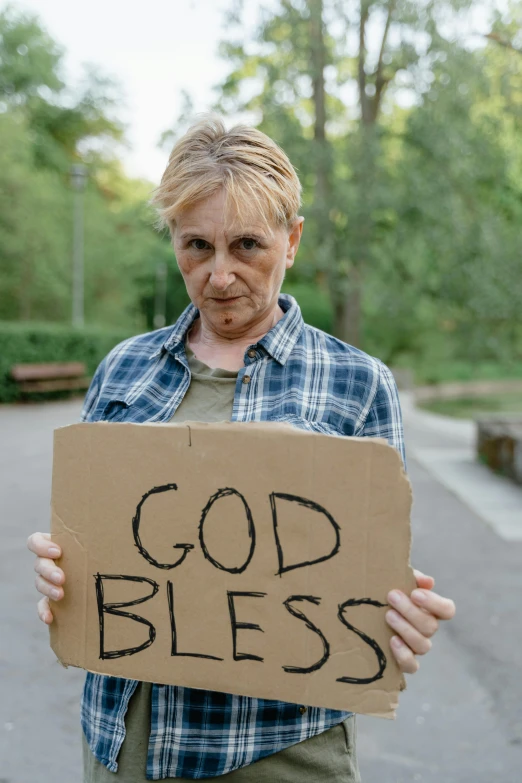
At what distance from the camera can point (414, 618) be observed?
1402mm

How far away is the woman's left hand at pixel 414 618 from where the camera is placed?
54.5 inches

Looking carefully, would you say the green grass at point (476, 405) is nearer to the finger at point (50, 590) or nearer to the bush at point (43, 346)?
the bush at point (43, 346)

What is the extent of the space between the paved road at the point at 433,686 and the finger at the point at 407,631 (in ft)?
6.70

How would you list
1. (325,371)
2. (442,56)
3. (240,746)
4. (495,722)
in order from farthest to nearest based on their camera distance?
1. (442,56)
2. (495,722)
3. (325,371)
4. (240,746)

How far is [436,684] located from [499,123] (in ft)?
47.8

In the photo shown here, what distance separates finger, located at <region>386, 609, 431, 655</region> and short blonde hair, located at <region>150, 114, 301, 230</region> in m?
0.78

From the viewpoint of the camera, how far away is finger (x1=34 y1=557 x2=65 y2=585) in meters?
1.56

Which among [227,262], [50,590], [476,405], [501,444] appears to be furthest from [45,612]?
[476,405]

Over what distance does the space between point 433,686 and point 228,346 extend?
2.82 meters

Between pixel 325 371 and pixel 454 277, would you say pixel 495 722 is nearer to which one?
pixel 325 371

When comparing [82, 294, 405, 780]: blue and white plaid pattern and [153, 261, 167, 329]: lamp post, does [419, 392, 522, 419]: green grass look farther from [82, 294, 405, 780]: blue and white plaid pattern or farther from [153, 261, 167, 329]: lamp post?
[82, 294, 405, 780]: blue and white plaid pattern

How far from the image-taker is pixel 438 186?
1560 cm

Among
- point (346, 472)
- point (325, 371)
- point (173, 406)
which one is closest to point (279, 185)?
point (325, 371)

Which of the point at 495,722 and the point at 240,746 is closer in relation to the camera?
the point at 240,746
